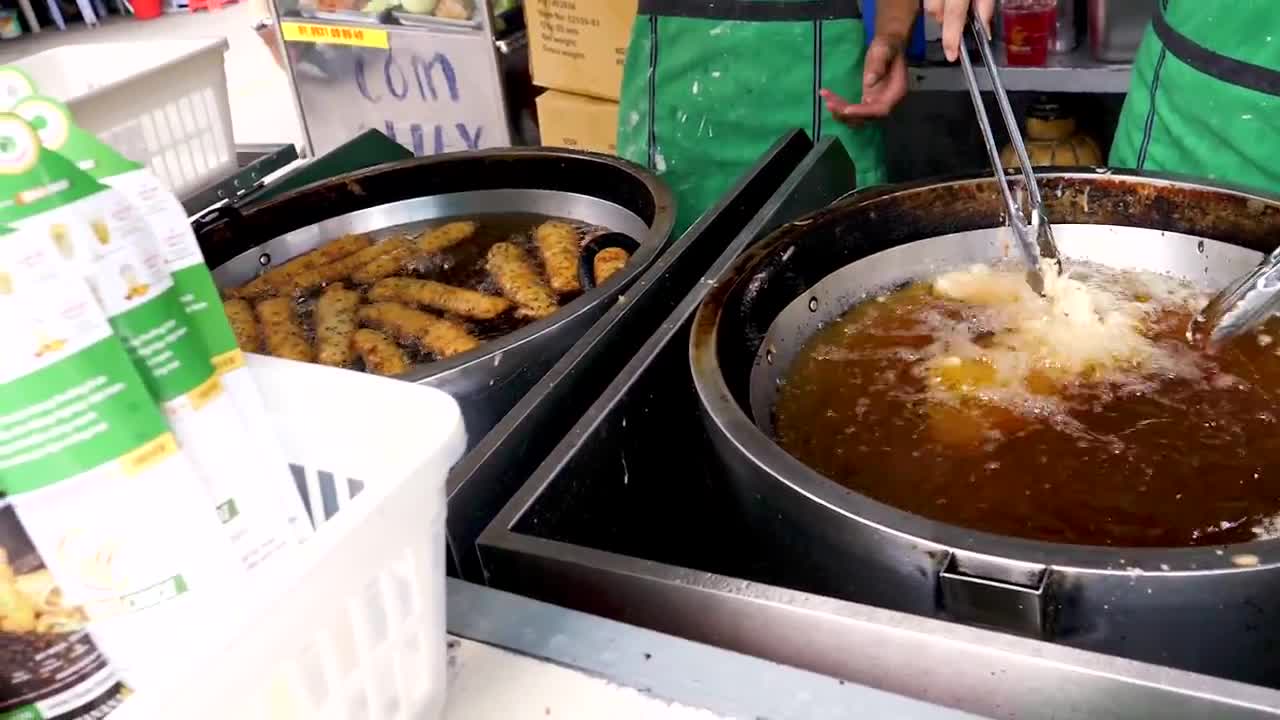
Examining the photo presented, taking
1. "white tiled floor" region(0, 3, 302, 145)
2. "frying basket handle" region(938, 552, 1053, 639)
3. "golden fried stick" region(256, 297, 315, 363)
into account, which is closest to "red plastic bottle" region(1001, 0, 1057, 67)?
"golden fried stick" region(256, 297, 315, 363)

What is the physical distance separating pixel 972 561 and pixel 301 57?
3.14 meters

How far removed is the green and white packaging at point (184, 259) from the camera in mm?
490

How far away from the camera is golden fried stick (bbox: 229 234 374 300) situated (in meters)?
1.46

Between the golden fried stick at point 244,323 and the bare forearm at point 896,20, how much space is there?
1.16 m

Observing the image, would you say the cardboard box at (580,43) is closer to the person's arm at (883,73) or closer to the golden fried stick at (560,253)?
the person's arm at (883,73)

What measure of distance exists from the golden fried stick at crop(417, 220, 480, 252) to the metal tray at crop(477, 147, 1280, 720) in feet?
2.09

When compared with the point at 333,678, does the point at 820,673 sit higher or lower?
lower

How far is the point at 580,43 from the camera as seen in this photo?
2574 mm

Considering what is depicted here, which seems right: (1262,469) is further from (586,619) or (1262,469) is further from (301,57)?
(301,57)

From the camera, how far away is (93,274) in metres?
0.46

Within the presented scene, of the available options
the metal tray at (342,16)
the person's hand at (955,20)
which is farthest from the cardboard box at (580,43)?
the person's hand at (955,20)

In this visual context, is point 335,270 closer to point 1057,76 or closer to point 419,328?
point 419,328

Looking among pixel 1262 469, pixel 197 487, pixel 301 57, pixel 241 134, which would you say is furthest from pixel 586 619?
pixel 241 134

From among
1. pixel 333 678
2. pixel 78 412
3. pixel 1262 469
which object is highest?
pixel 78 412
